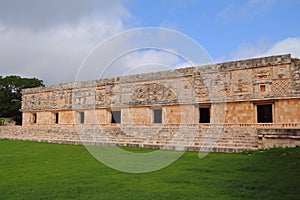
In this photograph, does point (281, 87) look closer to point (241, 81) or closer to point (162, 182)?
point (241, 81)

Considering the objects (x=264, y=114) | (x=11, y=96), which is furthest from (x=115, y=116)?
(x=11, y=96)

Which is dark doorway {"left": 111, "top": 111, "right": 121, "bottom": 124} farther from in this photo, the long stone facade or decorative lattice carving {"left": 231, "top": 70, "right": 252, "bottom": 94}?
decorative lattice carving {"left": 231, "top": 70, "right": 252, "bottom": 94}

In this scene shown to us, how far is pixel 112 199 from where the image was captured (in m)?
4.33

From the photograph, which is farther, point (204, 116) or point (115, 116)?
point (115, 116)

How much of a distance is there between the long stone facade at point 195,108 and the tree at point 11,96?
14285 millimetres

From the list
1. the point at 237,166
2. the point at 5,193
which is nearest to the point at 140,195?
the point at 5,193

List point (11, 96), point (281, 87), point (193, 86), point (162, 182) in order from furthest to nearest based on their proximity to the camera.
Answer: point (11, 96), point (193, 86), point (281, 87), point (162, 182)

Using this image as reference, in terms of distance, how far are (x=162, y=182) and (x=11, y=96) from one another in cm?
3692

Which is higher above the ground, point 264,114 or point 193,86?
point 193,86

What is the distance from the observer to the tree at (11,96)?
36.3m

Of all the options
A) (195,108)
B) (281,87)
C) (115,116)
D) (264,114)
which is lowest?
(115,116)

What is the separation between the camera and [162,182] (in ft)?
18.2

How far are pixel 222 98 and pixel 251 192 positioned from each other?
11900 mm

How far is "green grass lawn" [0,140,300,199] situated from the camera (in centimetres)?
458
